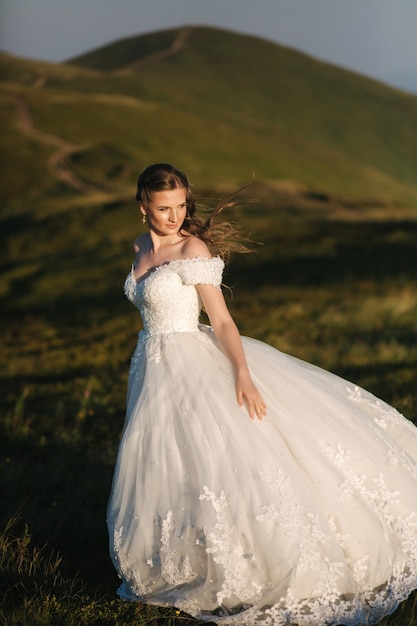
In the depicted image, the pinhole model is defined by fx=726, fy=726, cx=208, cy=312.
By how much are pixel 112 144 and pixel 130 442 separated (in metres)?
69.8

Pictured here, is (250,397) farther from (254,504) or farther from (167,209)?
(167,209)

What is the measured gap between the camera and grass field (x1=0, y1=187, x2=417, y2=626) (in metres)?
5.16

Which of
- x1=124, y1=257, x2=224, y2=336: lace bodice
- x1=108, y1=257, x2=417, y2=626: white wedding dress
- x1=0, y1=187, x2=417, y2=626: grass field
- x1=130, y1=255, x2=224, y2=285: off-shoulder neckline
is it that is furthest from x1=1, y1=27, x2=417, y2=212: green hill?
x1=108, y1=257, x2=417, y2=626: white wedding dress

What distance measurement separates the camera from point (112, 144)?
71.7 meters

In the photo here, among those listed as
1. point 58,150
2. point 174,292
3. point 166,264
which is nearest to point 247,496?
point 174,292

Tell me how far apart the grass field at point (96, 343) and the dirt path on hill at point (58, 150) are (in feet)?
57.8

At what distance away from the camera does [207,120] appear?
307 ft

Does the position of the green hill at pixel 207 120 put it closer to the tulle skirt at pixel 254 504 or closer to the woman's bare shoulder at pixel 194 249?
the woman's bare shoulder at pixel 194 249

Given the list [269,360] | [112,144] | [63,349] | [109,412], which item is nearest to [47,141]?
[112,144]

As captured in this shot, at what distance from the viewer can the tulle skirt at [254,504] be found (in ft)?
14.3

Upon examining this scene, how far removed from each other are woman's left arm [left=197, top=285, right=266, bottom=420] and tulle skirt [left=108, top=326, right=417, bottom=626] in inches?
3.0

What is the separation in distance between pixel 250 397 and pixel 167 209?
1.47 meters

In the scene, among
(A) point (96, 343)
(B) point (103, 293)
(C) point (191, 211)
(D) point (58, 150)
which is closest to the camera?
(C) point (191, 211)

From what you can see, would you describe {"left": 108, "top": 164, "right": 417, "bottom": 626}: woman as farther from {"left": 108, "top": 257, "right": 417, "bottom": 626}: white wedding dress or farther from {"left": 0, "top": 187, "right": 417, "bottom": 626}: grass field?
{"left": 0, "top": 187, "right": 417, "bottom": 626}: grass field
